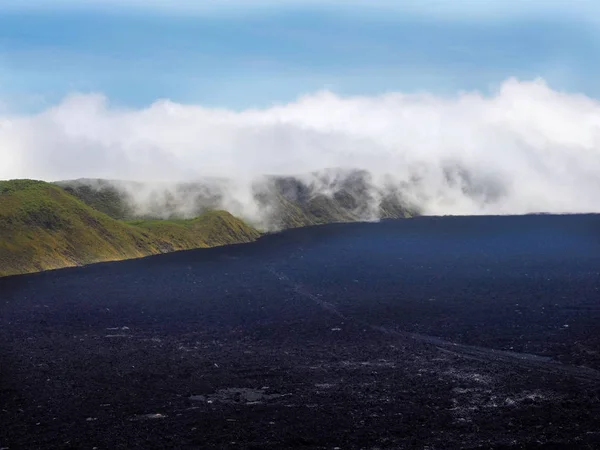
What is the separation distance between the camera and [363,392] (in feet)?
260

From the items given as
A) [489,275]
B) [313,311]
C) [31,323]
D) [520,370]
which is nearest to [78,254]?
[31,323]

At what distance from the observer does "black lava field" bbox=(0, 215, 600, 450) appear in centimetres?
6819

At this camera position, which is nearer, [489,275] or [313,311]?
[313,311]

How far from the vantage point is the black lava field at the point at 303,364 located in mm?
68188

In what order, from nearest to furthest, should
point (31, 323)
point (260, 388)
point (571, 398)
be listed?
1. point (571, 398)
2. point (260, 388)
3. point (31, 323)

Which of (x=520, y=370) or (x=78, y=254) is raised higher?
(x=78, y=254)

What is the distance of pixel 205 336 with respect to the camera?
354ft

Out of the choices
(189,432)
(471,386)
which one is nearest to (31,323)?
(189,432)

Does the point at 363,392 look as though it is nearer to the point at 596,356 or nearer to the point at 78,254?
the point at 596,356

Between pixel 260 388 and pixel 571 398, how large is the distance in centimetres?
3387

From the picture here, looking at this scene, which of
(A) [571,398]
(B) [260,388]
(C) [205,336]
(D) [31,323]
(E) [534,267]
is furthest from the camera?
(E) [534,267]

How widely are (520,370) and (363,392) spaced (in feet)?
69.6

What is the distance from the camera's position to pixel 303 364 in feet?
299

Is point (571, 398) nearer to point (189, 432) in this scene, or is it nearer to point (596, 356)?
point (596, 356)
